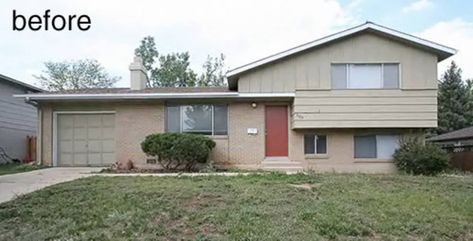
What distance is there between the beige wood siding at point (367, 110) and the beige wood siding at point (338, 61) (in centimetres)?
48

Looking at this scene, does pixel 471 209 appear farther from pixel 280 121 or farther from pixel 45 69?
pixel 45 69

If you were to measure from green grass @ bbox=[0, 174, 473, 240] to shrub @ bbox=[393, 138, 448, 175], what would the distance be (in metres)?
4.36

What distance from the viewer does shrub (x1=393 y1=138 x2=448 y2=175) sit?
15734 millimetres

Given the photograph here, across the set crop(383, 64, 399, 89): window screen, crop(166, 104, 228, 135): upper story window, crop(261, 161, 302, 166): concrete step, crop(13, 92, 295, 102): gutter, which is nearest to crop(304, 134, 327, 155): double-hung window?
crop(261, 161, 302, 166): concrete step

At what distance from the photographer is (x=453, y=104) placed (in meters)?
35.5

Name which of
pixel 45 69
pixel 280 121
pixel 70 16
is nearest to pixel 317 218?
pixel 70 16

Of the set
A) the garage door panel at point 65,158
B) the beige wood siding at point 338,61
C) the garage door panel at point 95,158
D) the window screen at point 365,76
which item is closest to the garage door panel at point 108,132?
the garage door panel at point 95,158

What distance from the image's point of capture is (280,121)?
17.6 m

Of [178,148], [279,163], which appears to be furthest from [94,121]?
[279,163]

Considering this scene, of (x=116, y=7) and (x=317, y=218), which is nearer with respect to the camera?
(x=317, y=218)

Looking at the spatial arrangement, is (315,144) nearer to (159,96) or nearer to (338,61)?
(338,61)

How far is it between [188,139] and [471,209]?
9.26 metres

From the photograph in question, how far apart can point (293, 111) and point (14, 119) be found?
14.7 meters

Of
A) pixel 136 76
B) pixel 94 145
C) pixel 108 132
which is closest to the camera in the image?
pixel 108 132
